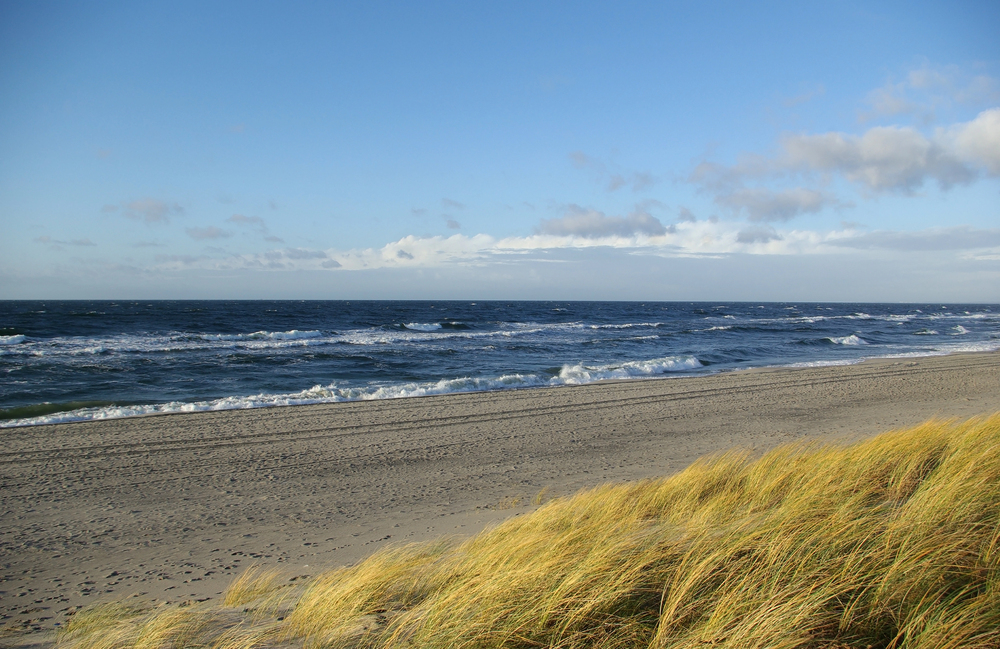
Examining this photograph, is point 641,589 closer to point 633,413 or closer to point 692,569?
point 692,569

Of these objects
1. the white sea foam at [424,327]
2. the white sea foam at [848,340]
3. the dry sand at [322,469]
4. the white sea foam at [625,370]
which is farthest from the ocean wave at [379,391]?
the white sea foam at [424,327]

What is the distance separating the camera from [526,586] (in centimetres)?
328

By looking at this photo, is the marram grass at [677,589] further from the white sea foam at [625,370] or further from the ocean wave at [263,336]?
the ocean wave at [263,336]

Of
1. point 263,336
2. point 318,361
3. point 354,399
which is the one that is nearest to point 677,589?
point 354,399

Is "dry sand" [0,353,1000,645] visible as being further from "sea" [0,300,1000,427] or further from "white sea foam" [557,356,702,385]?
"white sea foam" [557,356,702,385]

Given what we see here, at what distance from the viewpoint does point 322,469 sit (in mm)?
8945

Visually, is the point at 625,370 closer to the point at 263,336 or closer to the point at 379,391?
the point at 379,391

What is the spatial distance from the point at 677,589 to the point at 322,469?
7066 mm

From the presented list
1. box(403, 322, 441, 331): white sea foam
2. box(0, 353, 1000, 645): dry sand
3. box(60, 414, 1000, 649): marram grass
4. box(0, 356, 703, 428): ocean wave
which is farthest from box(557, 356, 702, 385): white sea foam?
box(403, 322, 441, 331): white sea foam

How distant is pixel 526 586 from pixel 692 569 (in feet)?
3.25

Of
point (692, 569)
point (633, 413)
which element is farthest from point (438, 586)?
point (633, 413)

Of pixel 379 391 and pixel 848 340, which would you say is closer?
pixel 379 391

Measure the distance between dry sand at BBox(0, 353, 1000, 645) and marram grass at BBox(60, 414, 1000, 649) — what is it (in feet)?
4.47

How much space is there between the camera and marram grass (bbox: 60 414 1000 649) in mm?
2717
